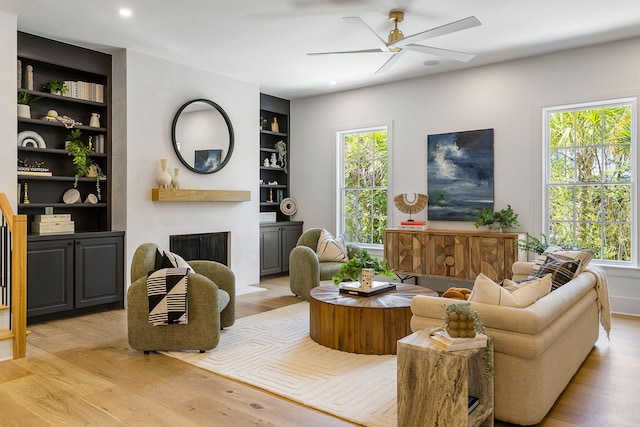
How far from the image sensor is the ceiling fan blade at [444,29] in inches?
141

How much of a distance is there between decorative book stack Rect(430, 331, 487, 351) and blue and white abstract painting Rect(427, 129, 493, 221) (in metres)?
3.81

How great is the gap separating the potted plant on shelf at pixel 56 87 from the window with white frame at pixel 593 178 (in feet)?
18.0

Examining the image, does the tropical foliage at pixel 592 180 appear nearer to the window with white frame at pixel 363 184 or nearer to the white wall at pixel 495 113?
the white wall at pixel 495 113

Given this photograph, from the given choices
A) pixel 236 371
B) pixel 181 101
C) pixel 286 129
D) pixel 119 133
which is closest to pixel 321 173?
pixel 286 129

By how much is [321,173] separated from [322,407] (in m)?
5.13

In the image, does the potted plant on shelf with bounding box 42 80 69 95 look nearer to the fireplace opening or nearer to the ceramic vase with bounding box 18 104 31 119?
the ceramic vase with bounding box 18 104 31 119

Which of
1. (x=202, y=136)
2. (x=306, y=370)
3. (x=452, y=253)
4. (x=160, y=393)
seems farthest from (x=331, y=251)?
(x=160, y=393)

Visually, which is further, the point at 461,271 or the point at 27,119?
the point at 461,271

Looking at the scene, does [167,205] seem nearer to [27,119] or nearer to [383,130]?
[27,119]

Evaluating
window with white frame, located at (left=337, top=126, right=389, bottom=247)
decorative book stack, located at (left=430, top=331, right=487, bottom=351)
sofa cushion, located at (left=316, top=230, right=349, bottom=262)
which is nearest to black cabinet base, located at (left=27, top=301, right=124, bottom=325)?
sofa cushion, located at (left=316, top=230, right=349, bottom=262)

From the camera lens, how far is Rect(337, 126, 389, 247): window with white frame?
6.96m

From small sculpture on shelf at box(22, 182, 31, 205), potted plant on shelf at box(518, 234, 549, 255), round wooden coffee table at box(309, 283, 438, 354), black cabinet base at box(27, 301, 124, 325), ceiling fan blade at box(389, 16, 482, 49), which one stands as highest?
ceiling fan blade at box(389, 16, 482, 49)

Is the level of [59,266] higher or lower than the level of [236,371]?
higher

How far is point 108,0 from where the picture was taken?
4023 millimetres
